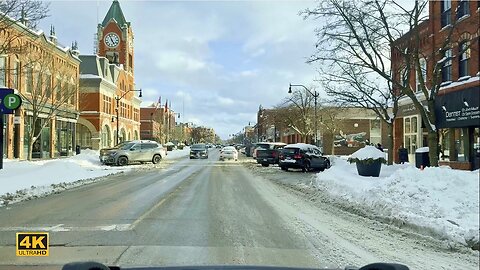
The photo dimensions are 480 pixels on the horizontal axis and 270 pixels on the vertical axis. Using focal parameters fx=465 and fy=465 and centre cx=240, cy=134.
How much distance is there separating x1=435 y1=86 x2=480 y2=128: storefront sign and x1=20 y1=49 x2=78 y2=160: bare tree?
81.9ft

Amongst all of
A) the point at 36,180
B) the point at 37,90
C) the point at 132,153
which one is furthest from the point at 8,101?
the point at 132,153

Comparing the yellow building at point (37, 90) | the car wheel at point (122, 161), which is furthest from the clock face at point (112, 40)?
the car wheel at point (122, 161)

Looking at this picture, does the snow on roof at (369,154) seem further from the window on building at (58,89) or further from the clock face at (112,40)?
the clock face at (112,40)

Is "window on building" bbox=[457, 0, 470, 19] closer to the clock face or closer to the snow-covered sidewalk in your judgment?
the snow-covered sidewalk

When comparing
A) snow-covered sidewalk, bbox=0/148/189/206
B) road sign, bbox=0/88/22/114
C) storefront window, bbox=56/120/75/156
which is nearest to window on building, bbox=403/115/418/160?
snow-covered sidewalk, bbox=0/148/189/206

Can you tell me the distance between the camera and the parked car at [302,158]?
28.2 meters

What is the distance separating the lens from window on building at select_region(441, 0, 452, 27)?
24.0 m

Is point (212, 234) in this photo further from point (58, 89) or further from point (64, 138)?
point (64, 138)

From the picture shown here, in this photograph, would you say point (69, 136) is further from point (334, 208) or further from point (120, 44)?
point (334, 208)

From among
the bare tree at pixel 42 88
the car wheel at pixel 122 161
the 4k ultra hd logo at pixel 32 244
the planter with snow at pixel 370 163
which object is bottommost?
the 4k ultra hd logo at pixel 32 244

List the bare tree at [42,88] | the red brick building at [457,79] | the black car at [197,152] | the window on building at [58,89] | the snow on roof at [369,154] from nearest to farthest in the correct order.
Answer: the snow on roof at [369,154] → the red brick building at [457,79] → the bare tree at [42,88] → the window on building at [58,89] → the black car at [197,152]

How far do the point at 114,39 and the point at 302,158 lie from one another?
54858 mm

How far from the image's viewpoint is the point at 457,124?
2133 cm

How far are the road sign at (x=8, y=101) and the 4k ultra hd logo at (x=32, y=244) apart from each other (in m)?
13.1
